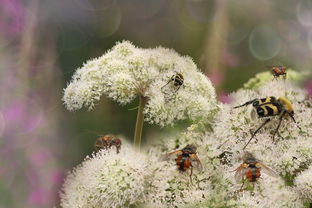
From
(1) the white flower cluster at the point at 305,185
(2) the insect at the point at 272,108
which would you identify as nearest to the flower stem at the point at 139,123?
(2) the insect at the point at 272,108

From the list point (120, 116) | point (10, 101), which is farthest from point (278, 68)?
point (10, 101)

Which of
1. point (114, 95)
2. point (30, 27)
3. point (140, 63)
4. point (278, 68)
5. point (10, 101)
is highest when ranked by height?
point (30, 27)

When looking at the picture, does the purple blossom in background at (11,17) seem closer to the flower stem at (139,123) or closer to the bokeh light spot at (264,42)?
the flower stem at (139,123)

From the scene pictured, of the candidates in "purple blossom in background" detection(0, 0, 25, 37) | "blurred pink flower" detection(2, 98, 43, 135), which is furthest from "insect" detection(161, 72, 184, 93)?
"purple blossom in background" detection(0, 0, 25, 37)

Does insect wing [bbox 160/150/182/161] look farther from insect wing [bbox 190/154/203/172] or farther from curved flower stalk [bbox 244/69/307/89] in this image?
curved flower stalk [bbox 244/69/307/89]

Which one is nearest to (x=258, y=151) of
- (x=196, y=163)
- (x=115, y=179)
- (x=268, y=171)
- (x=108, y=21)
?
(x=268, y=171)

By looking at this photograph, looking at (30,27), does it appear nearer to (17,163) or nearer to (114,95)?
(17,163)

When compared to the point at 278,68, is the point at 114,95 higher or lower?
lower
